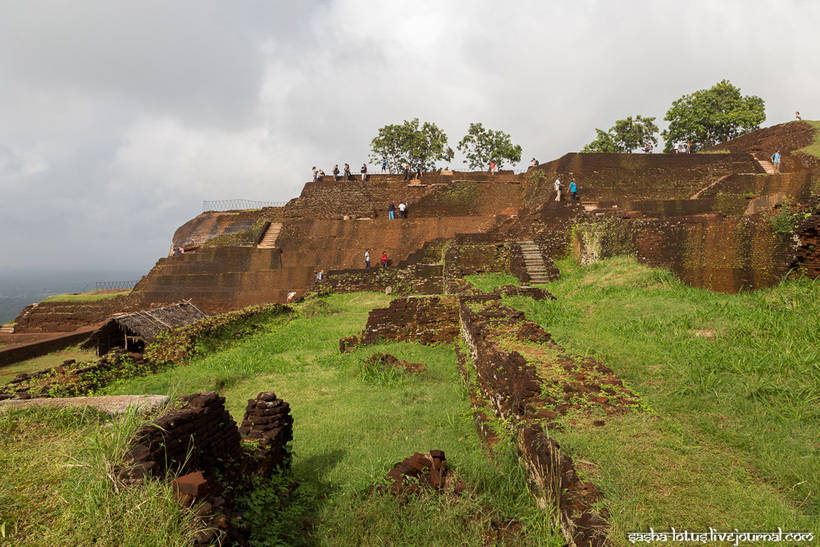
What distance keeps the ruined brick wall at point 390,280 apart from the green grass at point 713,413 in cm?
922

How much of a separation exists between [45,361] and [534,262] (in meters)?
15.0

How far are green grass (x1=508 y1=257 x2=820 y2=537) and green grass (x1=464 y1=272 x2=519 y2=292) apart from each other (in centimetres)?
441

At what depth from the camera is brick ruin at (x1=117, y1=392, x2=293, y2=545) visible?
2.21m

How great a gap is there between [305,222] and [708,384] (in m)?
20.1

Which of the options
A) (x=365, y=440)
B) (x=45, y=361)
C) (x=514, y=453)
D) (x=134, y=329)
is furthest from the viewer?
(x=45, y=361)

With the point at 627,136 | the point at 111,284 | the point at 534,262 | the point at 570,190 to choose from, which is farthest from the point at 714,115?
the point at 111,284

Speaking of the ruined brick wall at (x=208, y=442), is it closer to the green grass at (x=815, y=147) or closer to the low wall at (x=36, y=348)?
the low wall at (x=36, y=348)

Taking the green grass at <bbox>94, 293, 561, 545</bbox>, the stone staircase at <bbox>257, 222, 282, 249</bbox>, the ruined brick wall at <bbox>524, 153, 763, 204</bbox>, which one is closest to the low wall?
the green grass at <bbox>94, 293, 561, 545</bbox>

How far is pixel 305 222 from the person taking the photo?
21656 millimetres

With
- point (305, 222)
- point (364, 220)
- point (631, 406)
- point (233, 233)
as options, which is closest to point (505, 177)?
point (364, 220)

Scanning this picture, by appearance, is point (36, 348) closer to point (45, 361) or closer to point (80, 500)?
point (45, 361)

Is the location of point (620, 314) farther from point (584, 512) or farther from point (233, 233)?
point (233, 233)

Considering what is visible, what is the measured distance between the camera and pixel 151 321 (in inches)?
436

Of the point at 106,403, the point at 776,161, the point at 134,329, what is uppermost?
the point at 776,161
